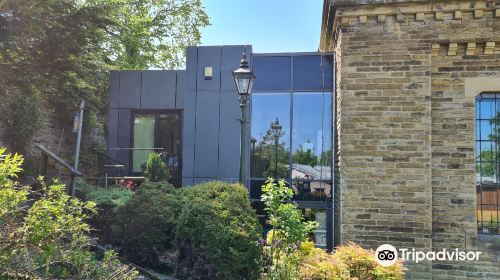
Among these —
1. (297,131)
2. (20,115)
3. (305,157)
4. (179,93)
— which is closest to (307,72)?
(297,131)

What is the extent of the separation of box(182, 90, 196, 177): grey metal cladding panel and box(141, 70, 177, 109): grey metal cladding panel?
2806 millimetres

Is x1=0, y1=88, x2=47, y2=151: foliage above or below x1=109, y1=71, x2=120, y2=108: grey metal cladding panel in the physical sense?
below

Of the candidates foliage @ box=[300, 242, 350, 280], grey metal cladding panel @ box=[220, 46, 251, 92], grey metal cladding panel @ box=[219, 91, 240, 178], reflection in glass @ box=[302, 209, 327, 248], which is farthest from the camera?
grey metal cladding panel @ box=[220, 46, 251, 92]

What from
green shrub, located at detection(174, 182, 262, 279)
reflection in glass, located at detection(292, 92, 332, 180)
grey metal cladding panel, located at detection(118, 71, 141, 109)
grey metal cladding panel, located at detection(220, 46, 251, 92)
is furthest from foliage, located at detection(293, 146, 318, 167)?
grey metal cladding panel, located at detection(118, 71, 141, 109)

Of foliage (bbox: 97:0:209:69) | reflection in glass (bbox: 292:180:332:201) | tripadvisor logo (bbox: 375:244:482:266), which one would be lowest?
tripadvisor logo (bbox: 375:244:482:266)

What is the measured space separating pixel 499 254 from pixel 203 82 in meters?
7.71

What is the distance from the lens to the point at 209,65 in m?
11.0

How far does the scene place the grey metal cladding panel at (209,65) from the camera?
10.9 m

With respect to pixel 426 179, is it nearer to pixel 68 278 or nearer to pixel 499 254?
pixel 499 254

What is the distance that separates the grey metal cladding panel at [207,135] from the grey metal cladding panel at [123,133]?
152 inches

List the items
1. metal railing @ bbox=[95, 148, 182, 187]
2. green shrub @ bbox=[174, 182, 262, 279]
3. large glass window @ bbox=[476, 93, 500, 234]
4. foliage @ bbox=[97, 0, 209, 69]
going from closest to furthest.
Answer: green shrub @ bbox=[174, 182, 262, 279] < large glass window @ bbox=[476, 93, 500, 234] < metal railing @ bbox=[95, 148, 182, 187] < foliage @ bbox=[97, 0, 209, 69]

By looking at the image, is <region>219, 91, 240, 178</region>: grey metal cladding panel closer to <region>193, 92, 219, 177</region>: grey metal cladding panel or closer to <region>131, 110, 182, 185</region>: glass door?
<region>193, 92, 219, 177</region>: grey metal cladding panel

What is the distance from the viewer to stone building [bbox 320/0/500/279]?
21.0 ft

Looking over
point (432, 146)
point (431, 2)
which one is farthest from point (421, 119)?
point (431, 2)
